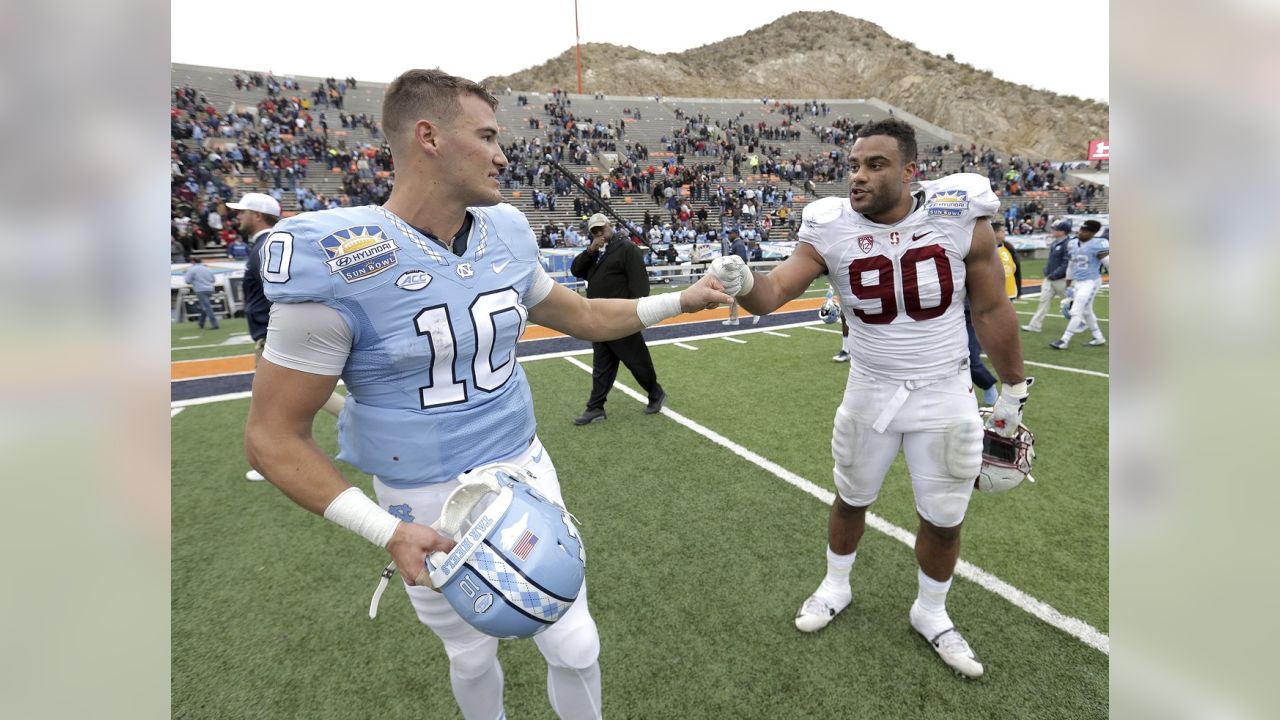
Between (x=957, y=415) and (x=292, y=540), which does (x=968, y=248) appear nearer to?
(x=957, y=415)

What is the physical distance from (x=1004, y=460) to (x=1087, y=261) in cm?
872

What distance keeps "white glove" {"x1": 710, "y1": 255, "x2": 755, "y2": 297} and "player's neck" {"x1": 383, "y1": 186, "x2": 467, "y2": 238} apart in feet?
3.68

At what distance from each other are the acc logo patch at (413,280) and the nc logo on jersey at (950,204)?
2.29 meters

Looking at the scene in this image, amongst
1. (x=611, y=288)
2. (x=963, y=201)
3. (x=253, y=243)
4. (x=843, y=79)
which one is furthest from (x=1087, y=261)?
(x=843, y=79)

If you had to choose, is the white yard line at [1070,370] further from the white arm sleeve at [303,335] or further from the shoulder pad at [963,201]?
the white arm sleeve at [303,335]

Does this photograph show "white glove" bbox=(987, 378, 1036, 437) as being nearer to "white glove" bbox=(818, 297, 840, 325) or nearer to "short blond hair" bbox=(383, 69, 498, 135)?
"short blond hair" bbox=(383, 69, 498, 135)

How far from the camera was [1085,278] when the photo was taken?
31.0ft

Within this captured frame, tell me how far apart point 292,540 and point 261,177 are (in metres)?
28.4

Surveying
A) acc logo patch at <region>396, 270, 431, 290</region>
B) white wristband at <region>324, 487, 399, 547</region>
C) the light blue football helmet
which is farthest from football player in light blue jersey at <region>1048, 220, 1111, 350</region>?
white wristband at <region>324, 487, 399, 547</region>

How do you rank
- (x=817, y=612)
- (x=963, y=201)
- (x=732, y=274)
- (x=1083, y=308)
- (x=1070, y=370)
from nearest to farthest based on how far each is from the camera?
(x=732, y=274) → (x=963, y=201) → (x=817, y=612) → (x=1070, y=370) → (x=1083, y=308)

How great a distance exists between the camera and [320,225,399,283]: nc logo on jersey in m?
1.69

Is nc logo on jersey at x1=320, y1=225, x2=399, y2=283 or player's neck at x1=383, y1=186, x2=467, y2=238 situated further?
player's neck at x1=383, y1=186, x2=467, y2=238

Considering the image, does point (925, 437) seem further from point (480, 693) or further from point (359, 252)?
point (359, 252)
